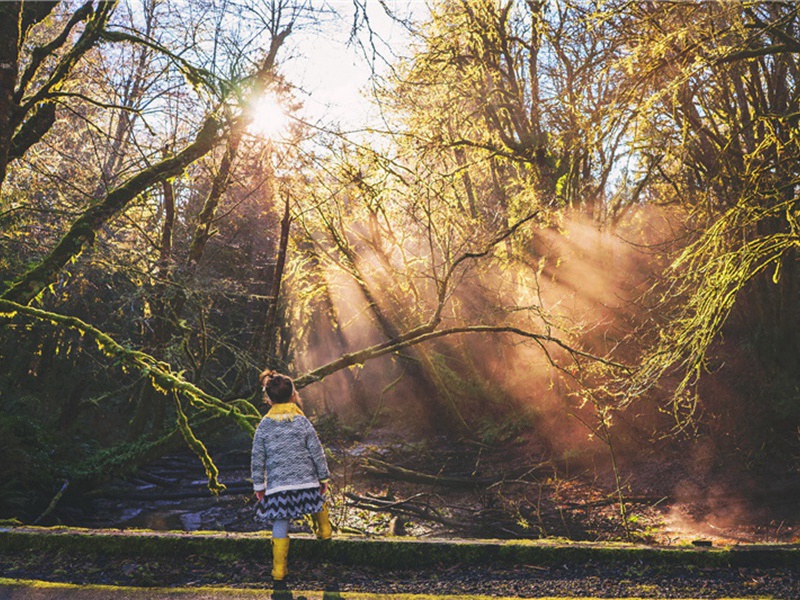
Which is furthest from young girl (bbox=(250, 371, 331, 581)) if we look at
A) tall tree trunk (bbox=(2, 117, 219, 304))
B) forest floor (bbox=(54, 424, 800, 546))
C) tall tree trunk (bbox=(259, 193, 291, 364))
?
tall tree trunk (bbox=(259, 193, 291, 364))

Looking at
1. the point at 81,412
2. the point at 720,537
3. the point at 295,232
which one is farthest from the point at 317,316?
the point at 720,537

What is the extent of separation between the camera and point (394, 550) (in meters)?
5.07

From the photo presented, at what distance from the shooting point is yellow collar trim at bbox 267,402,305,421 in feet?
18.2

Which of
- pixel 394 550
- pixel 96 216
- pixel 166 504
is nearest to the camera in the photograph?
pixel 394 550

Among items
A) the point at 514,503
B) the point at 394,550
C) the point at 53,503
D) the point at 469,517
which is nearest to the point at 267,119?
the point at 394,550

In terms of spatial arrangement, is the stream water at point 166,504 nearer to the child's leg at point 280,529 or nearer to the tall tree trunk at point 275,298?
the tall tree trunk at point 275,298

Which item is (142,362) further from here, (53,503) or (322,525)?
(53,503)

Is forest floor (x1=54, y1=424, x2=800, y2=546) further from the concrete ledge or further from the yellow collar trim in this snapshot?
the concrete ledge

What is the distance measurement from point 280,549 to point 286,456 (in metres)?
0.80

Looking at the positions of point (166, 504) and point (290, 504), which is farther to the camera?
point (166, 504)

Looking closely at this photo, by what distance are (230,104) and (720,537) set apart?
8908mm

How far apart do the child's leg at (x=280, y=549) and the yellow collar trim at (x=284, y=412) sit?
85 centimetres

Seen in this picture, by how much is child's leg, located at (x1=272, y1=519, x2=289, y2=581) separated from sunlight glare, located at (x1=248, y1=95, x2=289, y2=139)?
4102 millimetres

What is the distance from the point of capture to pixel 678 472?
39.7 feet
